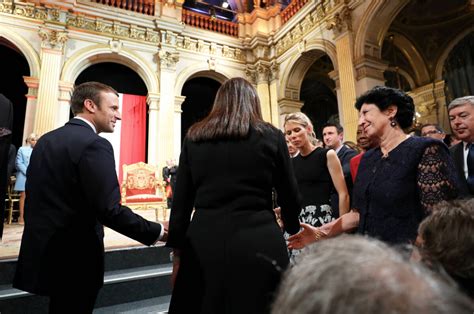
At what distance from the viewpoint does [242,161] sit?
1.11 meters

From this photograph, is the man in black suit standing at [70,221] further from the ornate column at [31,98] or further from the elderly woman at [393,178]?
the ornate column at [31,98]

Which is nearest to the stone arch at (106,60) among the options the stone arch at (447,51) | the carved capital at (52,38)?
the carved capital at (52,38)

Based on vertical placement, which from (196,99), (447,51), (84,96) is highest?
(447,51)

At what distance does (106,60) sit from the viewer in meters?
8.47

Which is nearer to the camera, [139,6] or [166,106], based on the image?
[166,106]

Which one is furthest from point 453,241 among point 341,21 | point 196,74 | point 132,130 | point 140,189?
point 196,74

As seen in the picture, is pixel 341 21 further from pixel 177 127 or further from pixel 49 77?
pixel 49 77

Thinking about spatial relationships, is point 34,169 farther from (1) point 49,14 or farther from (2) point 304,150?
(1) point 49,14

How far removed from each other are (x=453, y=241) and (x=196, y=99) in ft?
33.5

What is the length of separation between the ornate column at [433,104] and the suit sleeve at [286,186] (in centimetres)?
1043

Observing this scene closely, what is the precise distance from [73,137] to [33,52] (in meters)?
7.79

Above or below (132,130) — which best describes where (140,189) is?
below

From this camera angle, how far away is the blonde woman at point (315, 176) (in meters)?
1.86

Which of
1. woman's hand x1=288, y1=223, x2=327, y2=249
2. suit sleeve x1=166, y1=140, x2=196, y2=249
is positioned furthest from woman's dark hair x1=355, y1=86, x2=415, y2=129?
suit sleeve x1=166, y1=140, x2=196, y2=249
